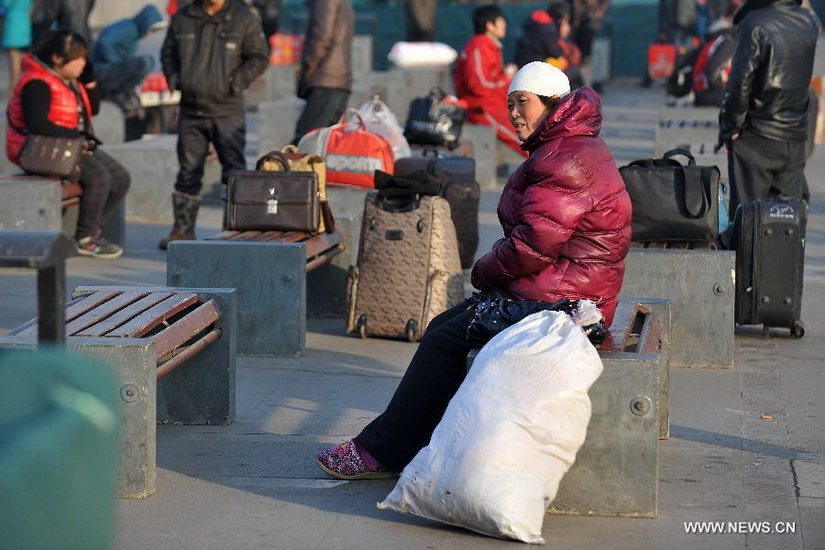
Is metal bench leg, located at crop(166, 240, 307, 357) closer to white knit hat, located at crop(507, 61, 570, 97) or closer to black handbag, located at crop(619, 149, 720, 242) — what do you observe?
black handbag, located at crop(619, 149, 720, 242)

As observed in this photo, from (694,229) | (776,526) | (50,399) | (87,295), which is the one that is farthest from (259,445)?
(50,399)

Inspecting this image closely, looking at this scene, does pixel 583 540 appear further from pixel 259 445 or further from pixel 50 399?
pixel 50 399

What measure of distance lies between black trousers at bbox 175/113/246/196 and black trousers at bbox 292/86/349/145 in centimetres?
224

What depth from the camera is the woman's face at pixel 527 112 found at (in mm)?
5310

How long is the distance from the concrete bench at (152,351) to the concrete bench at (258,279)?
3.92 ft

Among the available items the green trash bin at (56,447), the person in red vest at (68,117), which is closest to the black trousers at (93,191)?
the person in red vest at (68,117)

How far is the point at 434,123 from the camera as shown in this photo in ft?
43.2

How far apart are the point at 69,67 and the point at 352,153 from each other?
196cm

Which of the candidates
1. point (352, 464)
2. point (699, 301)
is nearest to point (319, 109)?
point (699, 301)

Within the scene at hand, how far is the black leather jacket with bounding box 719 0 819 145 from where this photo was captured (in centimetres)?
907

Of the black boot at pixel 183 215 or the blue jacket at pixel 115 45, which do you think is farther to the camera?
the blue jacket at pixel 115 45

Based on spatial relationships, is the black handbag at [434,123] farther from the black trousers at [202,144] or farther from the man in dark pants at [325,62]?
the black trousers at [202,144]

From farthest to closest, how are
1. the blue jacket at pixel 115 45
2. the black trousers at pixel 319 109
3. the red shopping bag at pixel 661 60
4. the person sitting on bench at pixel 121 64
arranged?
1. the red shopping bag at pixel 661 60
2. the blue jacket at pixel 115 45
3. the person sitting on bench at pixel 121 64
4. the black trousers at pixel 319 109

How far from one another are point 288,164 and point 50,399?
5867mm
